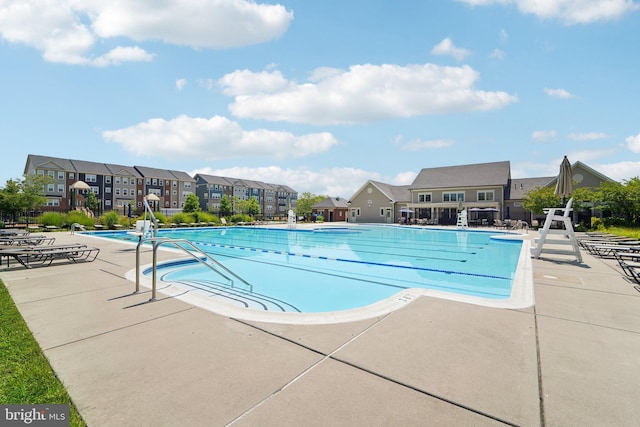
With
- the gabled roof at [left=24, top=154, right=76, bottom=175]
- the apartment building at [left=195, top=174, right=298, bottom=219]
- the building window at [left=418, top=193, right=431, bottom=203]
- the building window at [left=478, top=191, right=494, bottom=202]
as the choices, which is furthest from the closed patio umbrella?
the gabled roof at [left=24, top=154, right=76, bottom=175]

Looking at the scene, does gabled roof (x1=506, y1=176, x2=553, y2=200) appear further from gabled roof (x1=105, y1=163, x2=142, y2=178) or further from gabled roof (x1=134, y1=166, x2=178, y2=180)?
gabled roof (x1=105, y1=163, x2=142, y2=178)

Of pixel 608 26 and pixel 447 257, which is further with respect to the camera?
pixel 447 257

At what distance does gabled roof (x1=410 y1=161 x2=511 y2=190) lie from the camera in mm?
37125

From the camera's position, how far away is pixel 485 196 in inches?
1455

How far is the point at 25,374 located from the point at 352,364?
3054 mm

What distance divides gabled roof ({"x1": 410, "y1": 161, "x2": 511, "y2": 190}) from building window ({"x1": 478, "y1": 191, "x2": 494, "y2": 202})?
39.3 inches

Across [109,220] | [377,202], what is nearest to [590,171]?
[377,202]

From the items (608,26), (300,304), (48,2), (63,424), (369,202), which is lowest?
(300,304)

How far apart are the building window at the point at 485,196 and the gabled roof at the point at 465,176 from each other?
1.00 m

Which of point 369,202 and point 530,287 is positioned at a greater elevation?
point 369,202

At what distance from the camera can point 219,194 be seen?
77875 millimetres

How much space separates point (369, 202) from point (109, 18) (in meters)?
38.9

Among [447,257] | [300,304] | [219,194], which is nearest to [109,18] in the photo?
[300,304]

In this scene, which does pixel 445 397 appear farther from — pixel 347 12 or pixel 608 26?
pixel 608 26
